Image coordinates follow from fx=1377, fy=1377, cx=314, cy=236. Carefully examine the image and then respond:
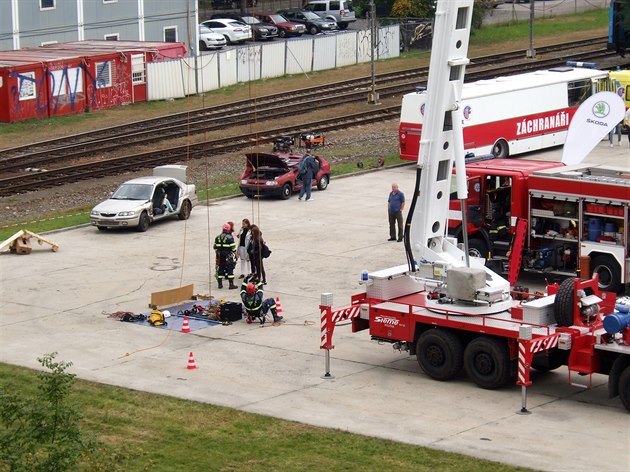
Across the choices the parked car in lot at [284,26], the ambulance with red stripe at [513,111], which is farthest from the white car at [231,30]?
the ambulance with red stripe at [513,111]

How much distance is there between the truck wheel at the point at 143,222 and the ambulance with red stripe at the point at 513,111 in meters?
10.9

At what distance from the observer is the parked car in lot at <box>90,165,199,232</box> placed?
34719mm

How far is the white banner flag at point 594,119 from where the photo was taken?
1115 inches

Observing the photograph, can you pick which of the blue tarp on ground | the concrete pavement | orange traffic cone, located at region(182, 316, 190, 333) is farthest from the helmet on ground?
orange traffic cone, located at region(182, 316, 190, 333)

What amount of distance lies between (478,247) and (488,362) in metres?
8.58

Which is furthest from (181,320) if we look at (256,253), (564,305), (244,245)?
(564,305)

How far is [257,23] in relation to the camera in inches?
3231

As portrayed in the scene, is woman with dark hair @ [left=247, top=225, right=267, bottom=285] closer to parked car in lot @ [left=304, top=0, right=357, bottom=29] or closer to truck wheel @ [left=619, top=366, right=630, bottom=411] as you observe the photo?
truck wheel @ [left=619, top=366, right=630, bottom=411]

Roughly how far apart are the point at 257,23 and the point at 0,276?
53521mm

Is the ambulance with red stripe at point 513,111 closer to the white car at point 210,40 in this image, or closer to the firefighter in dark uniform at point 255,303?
the firefighter in dark uniform at point 255,303

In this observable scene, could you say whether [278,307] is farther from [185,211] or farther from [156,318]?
[185,211]

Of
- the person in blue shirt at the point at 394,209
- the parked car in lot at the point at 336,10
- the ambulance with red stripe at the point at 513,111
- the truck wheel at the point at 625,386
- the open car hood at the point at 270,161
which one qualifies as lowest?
the truck wheel at the point at 625,386

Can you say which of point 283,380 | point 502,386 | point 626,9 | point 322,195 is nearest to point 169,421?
point 283,380

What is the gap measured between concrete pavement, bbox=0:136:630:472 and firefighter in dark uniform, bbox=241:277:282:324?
238 mm
